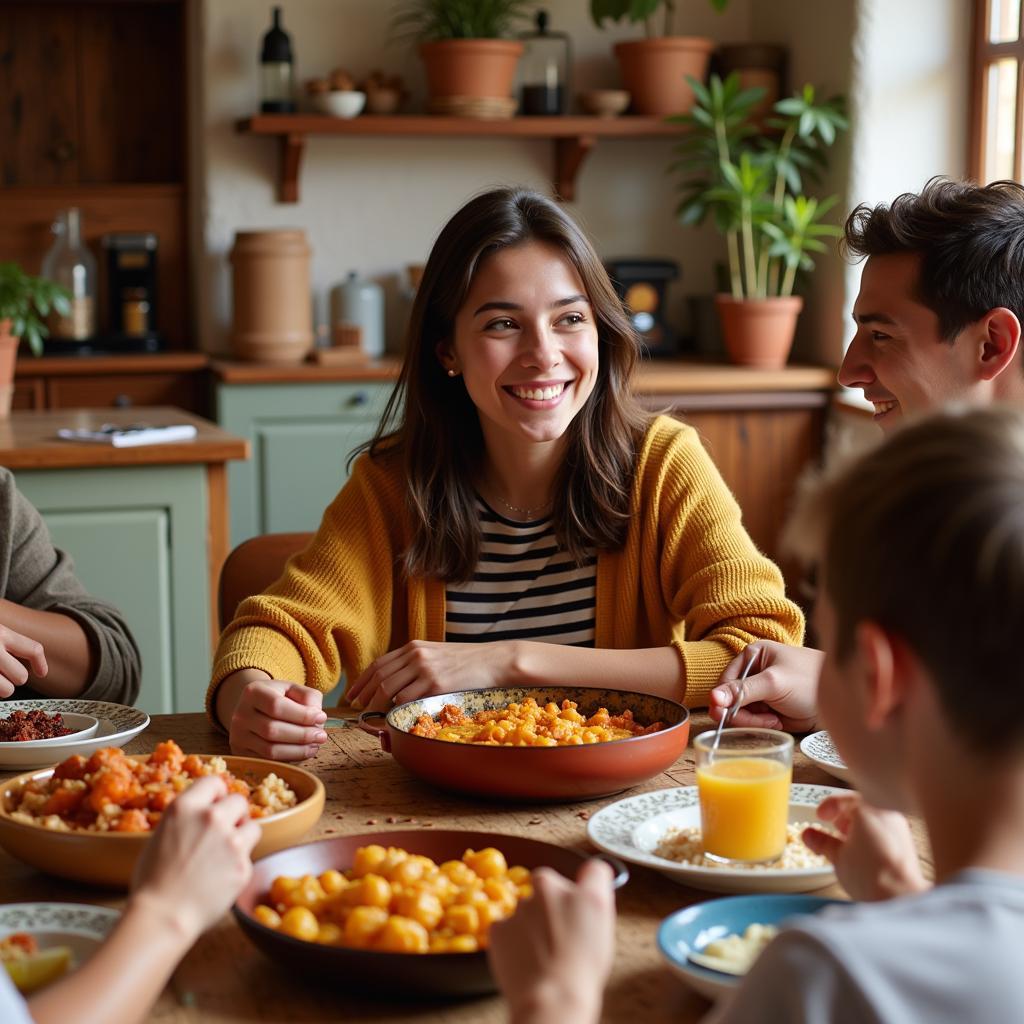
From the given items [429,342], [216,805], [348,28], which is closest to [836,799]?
[216,805]

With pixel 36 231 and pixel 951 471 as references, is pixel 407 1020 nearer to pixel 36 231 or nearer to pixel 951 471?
pixel 951 471

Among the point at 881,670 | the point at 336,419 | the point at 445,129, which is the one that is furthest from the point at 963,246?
the point at 445,129

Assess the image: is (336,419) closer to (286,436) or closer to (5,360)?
(286,436)

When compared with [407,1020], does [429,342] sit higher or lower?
higher

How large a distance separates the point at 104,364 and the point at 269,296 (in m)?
0.53

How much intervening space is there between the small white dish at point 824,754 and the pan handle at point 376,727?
0.42 meters

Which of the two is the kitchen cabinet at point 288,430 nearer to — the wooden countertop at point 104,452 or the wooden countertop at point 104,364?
the wooden countertop at point 104,364

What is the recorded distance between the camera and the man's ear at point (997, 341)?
1729 mm

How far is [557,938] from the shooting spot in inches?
33.2

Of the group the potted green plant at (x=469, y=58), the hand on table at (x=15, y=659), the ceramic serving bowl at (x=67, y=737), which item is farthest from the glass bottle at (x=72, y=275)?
the ceramic serving bowl at (x=67, y=737)

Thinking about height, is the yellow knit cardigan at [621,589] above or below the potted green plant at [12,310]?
below

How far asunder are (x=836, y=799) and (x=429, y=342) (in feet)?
3.65

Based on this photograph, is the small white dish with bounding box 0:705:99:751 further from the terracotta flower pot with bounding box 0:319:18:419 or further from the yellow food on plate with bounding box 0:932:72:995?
the terracotta flower pot with bounding box 0:319:18:419

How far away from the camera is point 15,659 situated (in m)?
1.59
